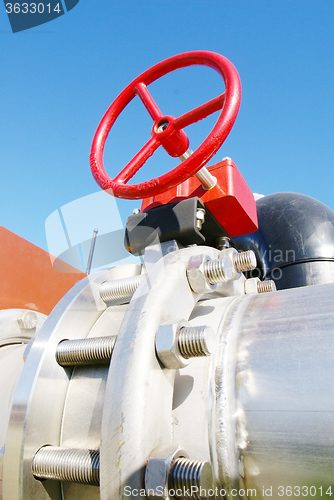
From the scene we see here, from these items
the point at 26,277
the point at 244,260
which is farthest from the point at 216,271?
the point at 26,277

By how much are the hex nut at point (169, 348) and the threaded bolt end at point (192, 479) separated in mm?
124

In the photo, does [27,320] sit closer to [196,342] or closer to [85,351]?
[85,351]

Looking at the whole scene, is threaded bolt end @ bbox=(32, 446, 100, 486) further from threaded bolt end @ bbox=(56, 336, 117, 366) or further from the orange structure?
the orange structure

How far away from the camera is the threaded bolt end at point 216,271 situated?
0.63 m

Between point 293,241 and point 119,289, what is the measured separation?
0.81 meters

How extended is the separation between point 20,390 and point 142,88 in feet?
2.80

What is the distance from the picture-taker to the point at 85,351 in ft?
1.97

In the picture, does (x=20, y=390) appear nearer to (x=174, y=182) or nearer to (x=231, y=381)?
(x=231, y=381)

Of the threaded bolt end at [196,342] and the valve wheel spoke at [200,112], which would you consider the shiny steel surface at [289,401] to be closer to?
the threaded bolt end at [196,342]

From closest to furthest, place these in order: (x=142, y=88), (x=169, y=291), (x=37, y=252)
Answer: (x=169, y=291) → (x=142, y=88) → (x=37, y=252)

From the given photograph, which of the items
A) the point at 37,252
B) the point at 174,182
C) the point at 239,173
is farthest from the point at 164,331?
the point at 37,252

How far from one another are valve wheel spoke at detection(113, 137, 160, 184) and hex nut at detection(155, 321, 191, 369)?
551 mm

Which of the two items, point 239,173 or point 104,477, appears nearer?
point 104,477

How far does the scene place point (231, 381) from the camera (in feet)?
1.61
